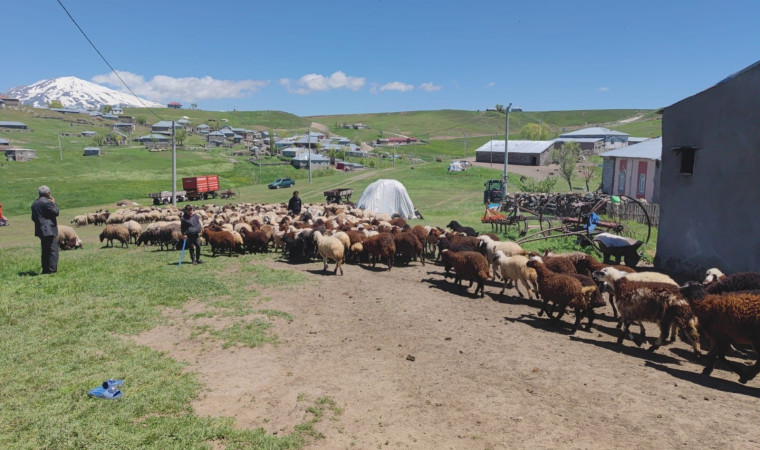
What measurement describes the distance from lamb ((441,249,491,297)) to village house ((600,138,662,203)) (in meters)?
28.3

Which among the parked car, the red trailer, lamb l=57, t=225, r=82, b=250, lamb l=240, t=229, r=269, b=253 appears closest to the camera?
lamb l=240, t=229, r=269, b=253

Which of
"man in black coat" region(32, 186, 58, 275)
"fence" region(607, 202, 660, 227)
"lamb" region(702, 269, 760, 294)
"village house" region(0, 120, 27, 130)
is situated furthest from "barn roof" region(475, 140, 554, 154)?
"village house" region(0, 120, 27, 130)

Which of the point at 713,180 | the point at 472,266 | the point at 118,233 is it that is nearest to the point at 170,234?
the point at 118,233

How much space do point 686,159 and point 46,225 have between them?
20.2m

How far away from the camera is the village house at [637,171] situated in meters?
34.9

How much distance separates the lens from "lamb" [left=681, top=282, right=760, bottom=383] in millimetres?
7352

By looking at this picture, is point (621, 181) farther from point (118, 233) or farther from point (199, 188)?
point (199, 188)

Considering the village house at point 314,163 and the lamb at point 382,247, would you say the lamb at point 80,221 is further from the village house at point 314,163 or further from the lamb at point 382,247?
the village house at point 314,163

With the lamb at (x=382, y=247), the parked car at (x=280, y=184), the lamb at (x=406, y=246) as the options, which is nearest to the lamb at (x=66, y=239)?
the lamb at (x=382, y=247)

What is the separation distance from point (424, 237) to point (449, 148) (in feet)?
393

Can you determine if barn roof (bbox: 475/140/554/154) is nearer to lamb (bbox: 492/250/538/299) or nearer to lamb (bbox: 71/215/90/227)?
lamb (bbox: 71/215/90/227)

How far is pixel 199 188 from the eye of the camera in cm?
4703

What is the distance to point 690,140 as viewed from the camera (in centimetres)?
1480

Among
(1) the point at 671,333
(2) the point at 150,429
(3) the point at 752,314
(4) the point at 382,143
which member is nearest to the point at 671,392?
(3) the point at 752,314
